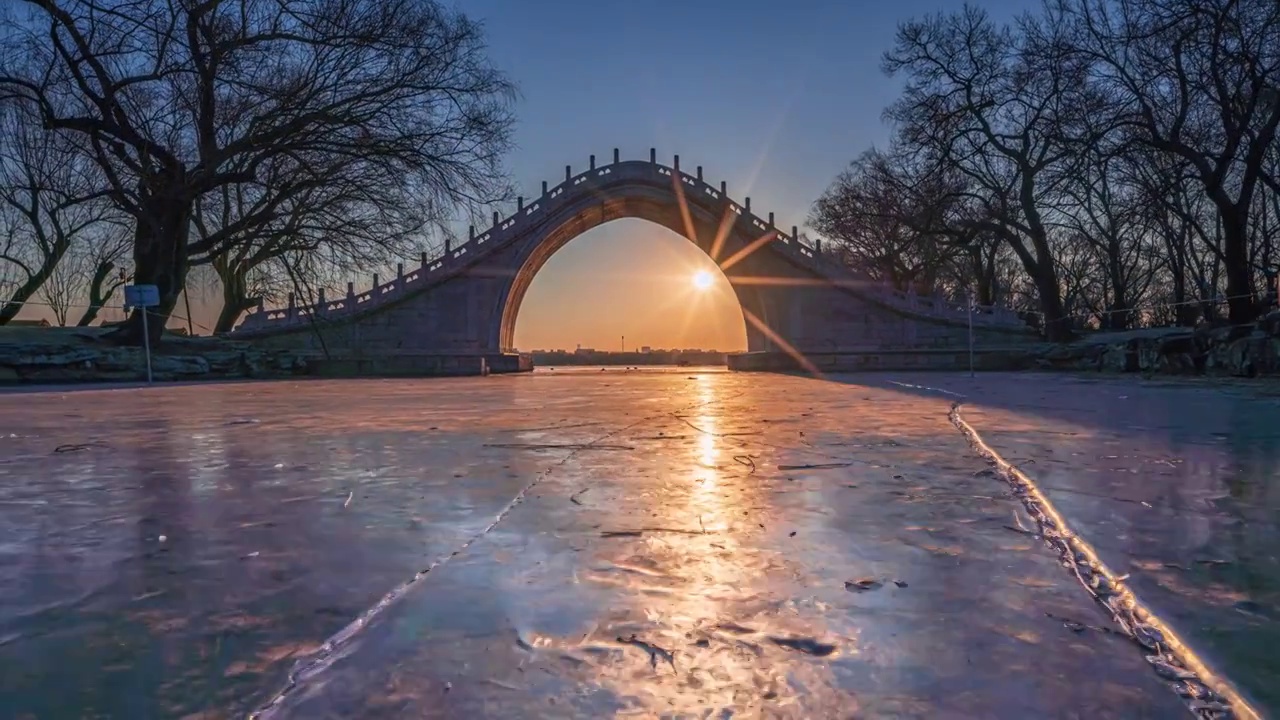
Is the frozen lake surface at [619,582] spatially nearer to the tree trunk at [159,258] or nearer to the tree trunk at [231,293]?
the tree trunk at [159,258]

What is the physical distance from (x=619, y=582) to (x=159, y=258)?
19.2 metres

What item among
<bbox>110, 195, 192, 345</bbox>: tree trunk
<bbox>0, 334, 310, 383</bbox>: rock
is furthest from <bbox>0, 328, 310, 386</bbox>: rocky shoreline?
<bbox>110, 195, 192, 345</bbox>: tree trunk

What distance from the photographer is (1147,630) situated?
1.55 metres

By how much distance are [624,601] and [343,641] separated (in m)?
0.60

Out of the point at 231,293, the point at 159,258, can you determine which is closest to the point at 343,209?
the point at 159,258

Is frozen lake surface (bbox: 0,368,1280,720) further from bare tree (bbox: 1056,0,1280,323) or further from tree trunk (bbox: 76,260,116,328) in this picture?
tree trunk (bbox: 76,260,116,328)

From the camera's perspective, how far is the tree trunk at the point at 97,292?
26844 mm

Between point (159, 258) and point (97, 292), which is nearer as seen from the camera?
point (159, 258)

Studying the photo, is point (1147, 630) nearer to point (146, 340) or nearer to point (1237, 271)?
point (1237, 271)

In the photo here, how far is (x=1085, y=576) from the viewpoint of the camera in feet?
6.26

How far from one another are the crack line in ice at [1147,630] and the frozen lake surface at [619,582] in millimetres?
35

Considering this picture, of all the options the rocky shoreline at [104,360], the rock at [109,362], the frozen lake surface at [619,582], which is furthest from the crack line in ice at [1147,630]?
the rock at [109,362]

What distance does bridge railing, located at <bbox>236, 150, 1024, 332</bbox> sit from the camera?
2889 cm

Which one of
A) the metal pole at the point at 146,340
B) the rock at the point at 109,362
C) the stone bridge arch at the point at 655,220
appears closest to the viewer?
the rock at the point at 109,362
